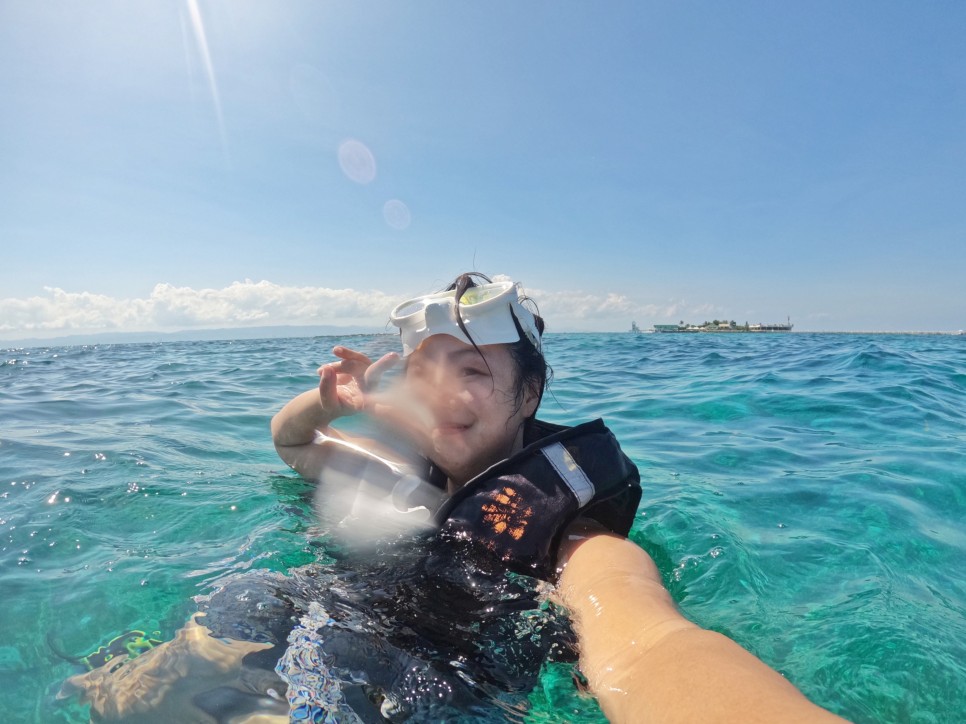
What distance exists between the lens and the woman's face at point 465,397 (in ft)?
8.30

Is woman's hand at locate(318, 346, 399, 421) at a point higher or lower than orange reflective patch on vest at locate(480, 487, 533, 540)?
higher

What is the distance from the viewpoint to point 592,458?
2.43 meters

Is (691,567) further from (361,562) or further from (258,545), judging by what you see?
(258,545)

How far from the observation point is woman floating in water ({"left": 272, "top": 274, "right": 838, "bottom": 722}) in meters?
1.58

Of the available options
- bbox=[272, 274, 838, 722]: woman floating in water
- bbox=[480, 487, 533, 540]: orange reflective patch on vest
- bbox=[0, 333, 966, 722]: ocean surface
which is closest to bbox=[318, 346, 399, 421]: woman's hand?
bbox=[272, 274, 838, 722]: woman floating in water

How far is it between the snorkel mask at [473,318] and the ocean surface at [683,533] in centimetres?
54

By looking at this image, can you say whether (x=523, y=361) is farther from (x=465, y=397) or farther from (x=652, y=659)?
(x=652, y=659)

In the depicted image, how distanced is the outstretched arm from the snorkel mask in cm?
108

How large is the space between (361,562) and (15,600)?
1729 millimetres

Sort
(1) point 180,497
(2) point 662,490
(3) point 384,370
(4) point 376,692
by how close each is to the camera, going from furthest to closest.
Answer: (2) point 662,490 < (1) point 180,497 < (3) point 384,370 < (4) point 376,692

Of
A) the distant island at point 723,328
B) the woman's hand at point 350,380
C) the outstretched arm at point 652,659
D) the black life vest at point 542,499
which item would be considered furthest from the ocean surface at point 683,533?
the distant island at point 723,328

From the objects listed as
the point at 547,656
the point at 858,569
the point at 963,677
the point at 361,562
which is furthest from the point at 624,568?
the point at 858,569

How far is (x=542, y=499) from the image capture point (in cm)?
228

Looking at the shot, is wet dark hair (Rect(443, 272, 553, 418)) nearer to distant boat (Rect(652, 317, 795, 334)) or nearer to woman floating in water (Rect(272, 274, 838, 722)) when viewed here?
woman floating in water (Rect(272, 274, 838, 722))
